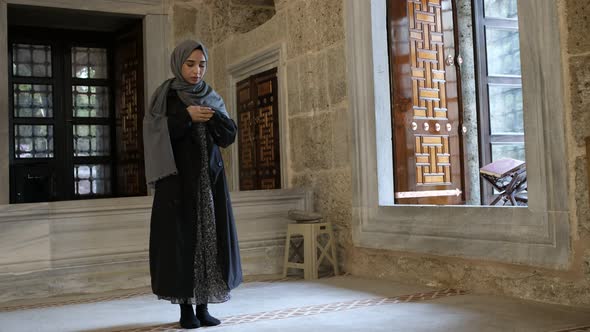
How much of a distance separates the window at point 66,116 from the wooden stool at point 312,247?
3.36 m

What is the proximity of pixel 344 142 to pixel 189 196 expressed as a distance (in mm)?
2001

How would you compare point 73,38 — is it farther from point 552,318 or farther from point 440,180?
point 552,318

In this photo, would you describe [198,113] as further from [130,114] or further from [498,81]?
[130,114]

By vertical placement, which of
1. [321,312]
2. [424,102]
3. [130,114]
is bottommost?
[321,312]

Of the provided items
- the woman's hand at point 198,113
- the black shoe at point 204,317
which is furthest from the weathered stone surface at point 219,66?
the black shoe at point 204,317

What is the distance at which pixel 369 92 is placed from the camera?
4609 mm

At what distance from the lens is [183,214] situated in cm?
303

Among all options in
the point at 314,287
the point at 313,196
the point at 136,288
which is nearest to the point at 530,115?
the point at 314,287

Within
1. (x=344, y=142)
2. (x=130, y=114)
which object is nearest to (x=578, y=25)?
(x=344, y=142)

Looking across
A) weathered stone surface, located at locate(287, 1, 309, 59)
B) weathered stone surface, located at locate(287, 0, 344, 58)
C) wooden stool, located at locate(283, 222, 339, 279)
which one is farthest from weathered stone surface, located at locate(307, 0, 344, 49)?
wooden stool, located at locate(283, 222, 339, 279)

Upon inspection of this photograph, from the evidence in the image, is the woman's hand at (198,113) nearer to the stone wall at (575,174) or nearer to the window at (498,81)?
the stone wall at (575,174)

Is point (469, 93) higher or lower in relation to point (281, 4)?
lower

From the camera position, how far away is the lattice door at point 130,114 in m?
7.13

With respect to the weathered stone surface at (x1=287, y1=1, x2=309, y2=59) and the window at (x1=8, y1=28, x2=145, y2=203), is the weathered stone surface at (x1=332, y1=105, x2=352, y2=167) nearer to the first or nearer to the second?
the weathered stone surface at (x1=287, y1=1, x2=309, y2=59)
